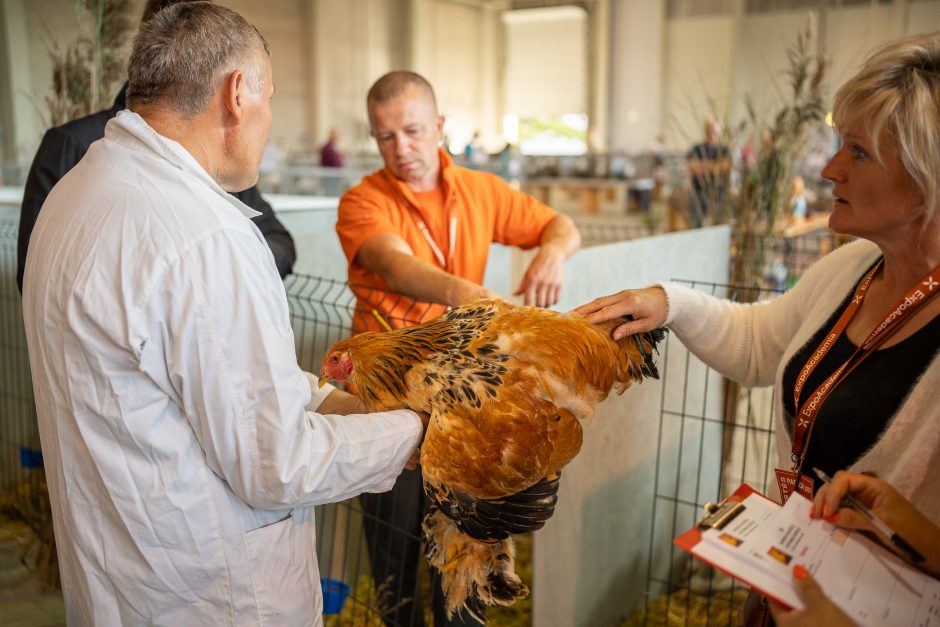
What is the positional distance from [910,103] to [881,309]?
403mm

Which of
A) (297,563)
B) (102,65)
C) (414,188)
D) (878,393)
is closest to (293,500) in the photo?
(297,563)

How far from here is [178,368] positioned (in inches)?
45.1

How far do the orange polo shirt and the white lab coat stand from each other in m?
1.02

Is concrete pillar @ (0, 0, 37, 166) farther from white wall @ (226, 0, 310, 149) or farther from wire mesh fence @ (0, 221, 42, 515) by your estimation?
white wall @ (226, 0, 310, 149)

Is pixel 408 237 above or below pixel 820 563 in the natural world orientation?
above

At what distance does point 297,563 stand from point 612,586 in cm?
189

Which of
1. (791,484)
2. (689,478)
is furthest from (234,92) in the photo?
(689,478)

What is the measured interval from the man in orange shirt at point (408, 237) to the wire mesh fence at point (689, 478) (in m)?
0.86

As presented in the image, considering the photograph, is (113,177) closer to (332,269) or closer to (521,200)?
(521,200)

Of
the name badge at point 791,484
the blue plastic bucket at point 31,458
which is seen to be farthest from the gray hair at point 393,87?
the blue plastic bucket at point 31,458

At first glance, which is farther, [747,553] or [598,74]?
[598,74]

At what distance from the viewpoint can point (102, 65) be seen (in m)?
3.40

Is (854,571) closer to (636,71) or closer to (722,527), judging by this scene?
(722,527)

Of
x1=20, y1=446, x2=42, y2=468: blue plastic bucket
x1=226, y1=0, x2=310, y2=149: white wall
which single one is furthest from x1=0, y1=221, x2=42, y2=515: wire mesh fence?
x1=226, y1=0, x2=310, y2=149: white wall
